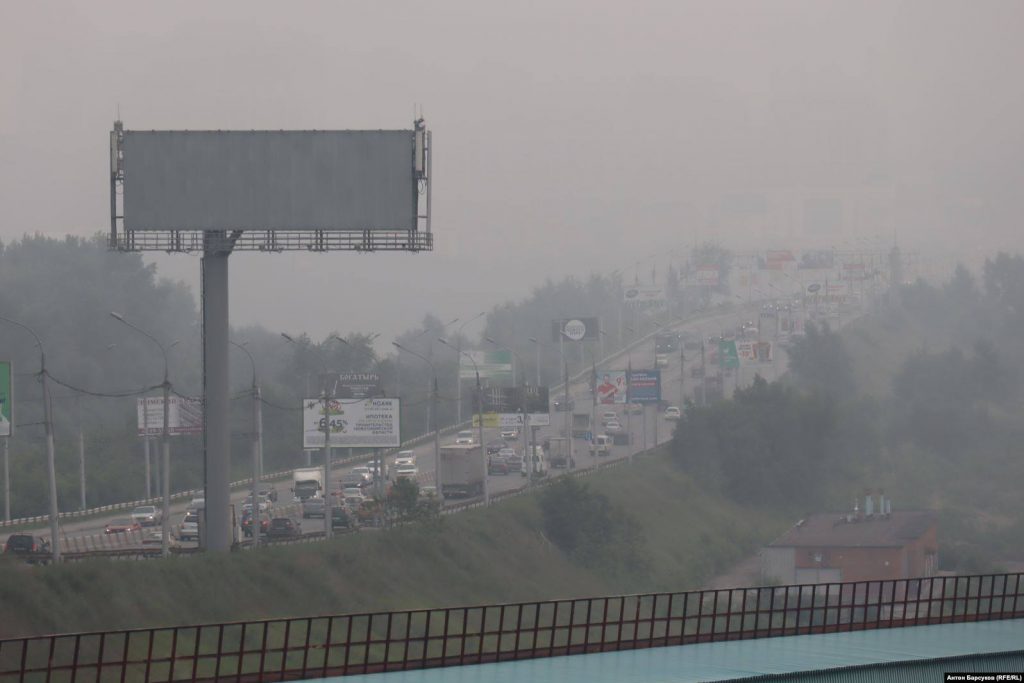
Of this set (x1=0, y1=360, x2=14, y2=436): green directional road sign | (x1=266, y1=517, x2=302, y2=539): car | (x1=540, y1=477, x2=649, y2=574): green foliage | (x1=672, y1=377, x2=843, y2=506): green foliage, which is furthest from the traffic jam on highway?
(x1=0, y1=360, x2=14, y2=436): green directional road sign

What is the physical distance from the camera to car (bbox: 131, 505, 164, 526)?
71.6m

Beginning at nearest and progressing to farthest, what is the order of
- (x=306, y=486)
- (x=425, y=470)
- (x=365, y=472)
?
(x=306, y=486) < (x=365, y=472) < (x=425, y=470)

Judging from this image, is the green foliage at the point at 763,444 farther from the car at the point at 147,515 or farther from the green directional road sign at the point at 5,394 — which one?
the green directional road sign at the point at 5,394

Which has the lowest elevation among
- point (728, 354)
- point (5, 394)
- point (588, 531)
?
point (588, 531)

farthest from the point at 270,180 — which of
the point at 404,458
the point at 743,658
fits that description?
the point at 404,458

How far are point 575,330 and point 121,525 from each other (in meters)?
73.0

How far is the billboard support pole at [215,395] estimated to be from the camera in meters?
49.2

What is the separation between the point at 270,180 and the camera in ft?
164

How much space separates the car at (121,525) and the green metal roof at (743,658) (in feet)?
143

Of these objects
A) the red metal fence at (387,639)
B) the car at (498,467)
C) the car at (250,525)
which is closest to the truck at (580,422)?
the car at (498,467)

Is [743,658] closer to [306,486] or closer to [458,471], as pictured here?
[458,471]

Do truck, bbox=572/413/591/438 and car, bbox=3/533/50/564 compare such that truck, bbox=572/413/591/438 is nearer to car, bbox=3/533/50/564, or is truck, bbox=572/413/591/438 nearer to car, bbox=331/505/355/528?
car, bbox=331/505/355/528

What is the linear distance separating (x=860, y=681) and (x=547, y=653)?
5.95m

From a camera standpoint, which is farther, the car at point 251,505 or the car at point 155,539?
the car at point 251,505
